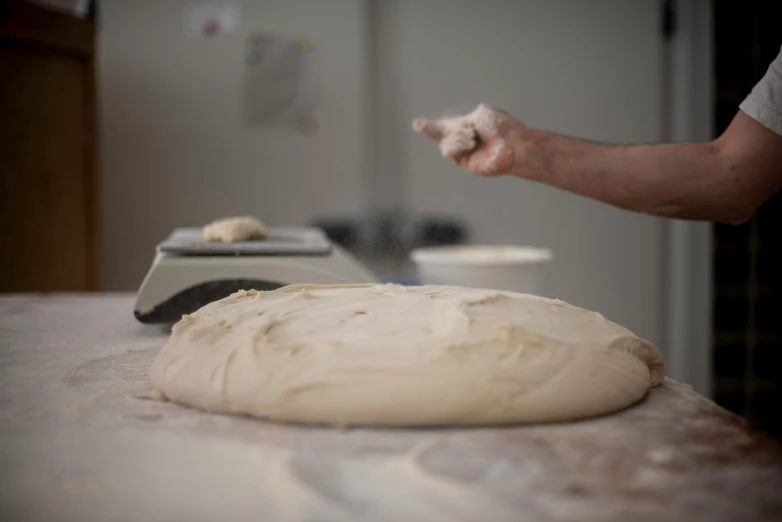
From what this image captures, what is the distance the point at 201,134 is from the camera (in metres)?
3.21

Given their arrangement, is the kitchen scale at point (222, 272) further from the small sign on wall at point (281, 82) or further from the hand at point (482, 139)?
the small sign on wall at point (281, 82)

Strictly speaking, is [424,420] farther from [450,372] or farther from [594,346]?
[594,346]

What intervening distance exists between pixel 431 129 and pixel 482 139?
0.12 metres

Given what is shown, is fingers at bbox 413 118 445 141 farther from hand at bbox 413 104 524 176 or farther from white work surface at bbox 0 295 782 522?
white work surface at bbox 0 295 782 522

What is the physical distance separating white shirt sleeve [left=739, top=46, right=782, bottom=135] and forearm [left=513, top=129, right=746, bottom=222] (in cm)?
10

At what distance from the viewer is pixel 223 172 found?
321 cm

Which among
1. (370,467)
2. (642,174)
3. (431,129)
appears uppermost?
(431,129)

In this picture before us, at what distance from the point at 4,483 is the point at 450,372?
48 cm

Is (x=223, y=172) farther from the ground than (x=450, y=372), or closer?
farther from the ground

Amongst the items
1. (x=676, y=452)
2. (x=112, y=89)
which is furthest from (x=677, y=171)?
(x=112, y=89)

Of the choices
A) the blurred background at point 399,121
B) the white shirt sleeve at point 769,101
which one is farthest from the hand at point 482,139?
the blurred background at point 399,121

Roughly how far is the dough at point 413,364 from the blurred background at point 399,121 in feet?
7.17

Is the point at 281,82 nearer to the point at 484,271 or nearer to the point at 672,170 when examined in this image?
the point at 484,271

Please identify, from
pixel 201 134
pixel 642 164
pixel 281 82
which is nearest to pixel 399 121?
pixel 281 82
